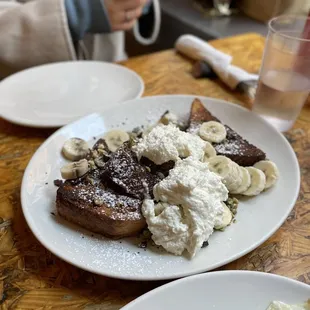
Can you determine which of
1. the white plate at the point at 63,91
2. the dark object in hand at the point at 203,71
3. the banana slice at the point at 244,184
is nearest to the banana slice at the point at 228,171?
the banana slice at the point at 244,184

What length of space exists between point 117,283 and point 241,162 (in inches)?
19.9

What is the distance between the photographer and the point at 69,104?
1473 millimetres

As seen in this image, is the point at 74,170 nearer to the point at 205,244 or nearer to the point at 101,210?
the point at 101,210

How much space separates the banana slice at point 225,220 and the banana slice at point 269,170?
0.16 meters

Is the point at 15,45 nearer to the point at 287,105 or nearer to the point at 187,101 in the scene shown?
the point at 187,101

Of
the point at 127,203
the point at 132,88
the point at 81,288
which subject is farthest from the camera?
the point at 132,88

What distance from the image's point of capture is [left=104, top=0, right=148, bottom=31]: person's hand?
180 cm

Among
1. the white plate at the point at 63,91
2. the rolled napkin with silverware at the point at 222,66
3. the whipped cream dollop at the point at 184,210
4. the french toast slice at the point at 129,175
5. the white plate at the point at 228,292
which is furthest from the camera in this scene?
the rolled napkin with silverware at the point at 222,66

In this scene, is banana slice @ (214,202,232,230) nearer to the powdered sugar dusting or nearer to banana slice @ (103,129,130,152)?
the powdered sugar dusting

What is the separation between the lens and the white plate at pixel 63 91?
1379mm

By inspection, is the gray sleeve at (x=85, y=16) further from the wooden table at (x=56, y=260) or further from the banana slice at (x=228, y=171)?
the banana slice at (x=228, y=171)

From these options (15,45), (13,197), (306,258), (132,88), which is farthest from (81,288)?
(15,45)

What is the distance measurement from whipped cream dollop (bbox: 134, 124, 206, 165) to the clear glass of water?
1.25ft

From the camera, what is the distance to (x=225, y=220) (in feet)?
3.05
